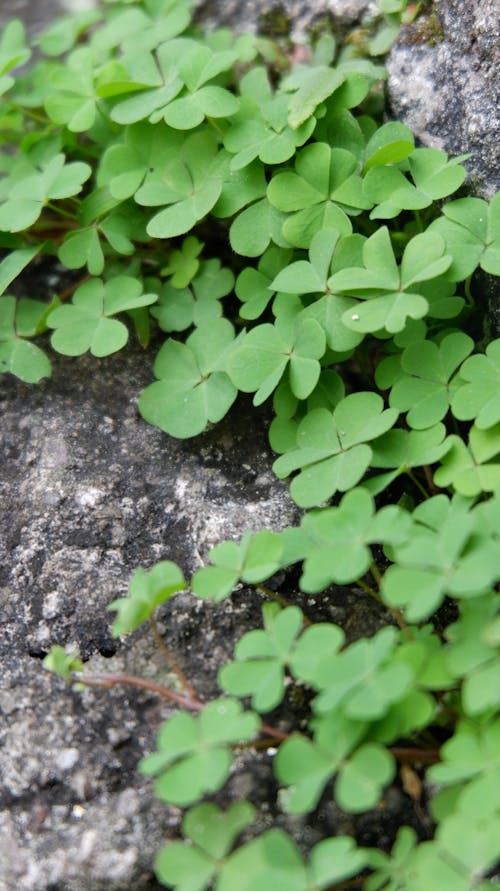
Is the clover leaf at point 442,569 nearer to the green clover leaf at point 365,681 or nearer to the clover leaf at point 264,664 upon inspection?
the green clover leaf at point 365,681

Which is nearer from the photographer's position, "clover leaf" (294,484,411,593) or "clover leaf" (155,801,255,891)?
"clover leaf" (155,801,255,891)

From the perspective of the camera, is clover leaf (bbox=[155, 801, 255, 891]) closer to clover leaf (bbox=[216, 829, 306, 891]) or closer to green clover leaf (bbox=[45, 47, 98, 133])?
clover leaf (bbox=[216, 829, 306, 891])

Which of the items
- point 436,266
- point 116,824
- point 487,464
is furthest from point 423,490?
point 116,824

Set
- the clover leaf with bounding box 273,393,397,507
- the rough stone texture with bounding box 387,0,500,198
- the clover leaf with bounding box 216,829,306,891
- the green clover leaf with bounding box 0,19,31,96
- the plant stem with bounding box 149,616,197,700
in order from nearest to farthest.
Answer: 1. the clover leaf with bounding box 216,829,306,891
2. the plant stem with bounding box 149,616,197,700
3. the clover leaf with bounding box 273,393,397,507
4. the rough stone texture with bounding box 387,0,500,198
5. the green clover leaf with bounding box 0,19,31,96

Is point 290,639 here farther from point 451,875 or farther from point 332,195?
point 332,195

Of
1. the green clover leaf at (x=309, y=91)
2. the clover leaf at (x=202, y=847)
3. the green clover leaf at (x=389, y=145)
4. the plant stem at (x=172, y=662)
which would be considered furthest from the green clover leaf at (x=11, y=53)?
the clover leaf at (x=202, y=847)

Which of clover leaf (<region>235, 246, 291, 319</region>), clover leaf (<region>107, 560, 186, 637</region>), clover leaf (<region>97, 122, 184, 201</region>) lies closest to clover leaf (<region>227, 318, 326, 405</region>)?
clover leaf (<region>235, 246, 291, 319</region>)

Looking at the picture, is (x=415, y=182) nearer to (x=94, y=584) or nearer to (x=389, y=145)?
(x=389, y=145)
